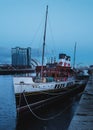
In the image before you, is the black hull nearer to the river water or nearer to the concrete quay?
the river water

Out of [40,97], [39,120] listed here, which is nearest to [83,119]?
[39,120]

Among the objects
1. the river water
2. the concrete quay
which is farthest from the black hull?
the concrete quay

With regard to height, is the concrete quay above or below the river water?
above

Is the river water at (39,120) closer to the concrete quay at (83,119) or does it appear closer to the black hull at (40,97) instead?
the black hull at (40,97)

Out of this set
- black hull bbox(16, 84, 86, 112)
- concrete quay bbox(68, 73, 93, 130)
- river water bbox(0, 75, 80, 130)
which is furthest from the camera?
black hull bbox(16, 84, 86, 112)

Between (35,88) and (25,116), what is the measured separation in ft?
11.2

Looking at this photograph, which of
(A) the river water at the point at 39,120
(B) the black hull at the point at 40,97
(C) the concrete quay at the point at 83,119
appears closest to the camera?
(C) the concrete quay at the point at 83,119

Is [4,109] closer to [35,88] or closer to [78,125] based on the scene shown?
[35,88]

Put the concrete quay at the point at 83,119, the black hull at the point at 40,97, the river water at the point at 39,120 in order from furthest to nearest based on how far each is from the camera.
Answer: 1. the black hull at the point at 40,97
2. the river water at the point at 39,120
3. the concrete quay at the point at 83,119

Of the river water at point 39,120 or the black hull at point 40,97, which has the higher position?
the black hull at point 40,97

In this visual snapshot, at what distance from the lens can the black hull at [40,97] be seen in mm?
25558

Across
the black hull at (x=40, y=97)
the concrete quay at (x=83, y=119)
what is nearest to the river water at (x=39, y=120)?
the black hull at (x=40, y=97)

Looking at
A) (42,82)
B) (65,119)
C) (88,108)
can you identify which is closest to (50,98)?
(42,82)

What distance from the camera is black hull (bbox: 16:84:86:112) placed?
25.6 m
